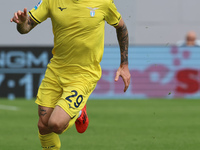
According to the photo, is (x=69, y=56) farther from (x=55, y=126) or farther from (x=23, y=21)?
(x=55, y=126)

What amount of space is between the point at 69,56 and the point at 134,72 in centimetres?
1000

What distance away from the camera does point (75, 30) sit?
20.9ft

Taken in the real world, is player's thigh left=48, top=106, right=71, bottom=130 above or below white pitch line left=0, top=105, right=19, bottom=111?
above

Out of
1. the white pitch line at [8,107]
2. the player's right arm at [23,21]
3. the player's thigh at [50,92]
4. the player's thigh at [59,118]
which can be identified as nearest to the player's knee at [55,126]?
the player's thigh at [59,118]

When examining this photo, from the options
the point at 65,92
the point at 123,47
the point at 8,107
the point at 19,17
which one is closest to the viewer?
the point at 19,17

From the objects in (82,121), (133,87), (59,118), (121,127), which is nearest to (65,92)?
(59,118)

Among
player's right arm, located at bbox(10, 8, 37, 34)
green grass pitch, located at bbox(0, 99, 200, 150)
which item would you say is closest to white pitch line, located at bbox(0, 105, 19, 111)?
green grass pitch, located at bbox(0, 99, 200, 150)

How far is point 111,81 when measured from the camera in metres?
16.1

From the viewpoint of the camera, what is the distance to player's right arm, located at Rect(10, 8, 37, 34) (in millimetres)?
5918

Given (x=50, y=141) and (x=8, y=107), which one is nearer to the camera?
(x=50, y=141)

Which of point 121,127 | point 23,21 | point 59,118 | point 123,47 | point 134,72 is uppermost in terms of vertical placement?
point 23,21

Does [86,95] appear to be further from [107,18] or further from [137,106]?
[137,106]

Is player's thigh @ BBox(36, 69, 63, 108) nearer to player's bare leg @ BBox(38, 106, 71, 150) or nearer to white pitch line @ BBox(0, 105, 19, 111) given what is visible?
player's bare leg @ BBox(38, 106, 71, 150)

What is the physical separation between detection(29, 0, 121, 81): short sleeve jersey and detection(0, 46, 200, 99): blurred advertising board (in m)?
9.46
